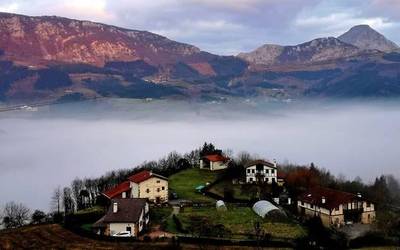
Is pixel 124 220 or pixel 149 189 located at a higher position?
pixel 149 189

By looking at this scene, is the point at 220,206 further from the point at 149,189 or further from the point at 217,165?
the point at 217,165

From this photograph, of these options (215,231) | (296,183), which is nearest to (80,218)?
(215,231)

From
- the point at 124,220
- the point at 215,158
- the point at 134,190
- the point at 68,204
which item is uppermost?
the point at 215,158

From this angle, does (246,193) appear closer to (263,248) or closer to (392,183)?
(263,248)

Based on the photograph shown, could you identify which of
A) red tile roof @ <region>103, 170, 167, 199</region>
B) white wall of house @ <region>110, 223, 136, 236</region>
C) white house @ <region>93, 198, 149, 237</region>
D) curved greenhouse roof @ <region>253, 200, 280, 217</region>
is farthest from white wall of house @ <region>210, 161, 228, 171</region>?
white wall of house @ <region>110, 223, 136, 236</region>

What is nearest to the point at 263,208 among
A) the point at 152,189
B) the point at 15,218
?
the point at 152,189

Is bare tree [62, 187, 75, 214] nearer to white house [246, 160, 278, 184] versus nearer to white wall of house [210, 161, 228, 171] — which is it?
white wall of house [210, 161, 228, 171]
